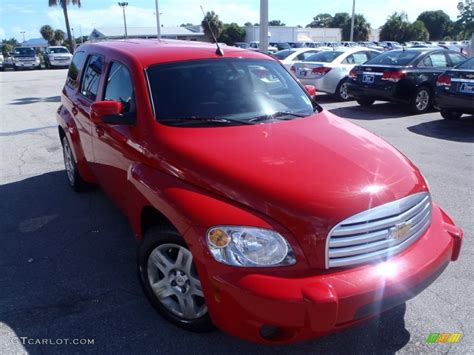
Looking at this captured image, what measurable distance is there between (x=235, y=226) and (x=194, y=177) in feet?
1.65

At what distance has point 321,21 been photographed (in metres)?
126

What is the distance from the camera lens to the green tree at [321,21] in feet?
397

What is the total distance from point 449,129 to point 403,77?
85.0 inches

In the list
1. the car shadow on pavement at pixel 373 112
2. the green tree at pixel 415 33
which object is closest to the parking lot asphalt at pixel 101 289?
the car shadow on pavement at pixel 373 112

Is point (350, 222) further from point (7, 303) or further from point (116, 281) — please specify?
point (7, 303)

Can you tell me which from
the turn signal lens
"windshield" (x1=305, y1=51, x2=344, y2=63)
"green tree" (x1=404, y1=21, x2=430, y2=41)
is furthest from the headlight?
"green tree" (x1=404, y1=21, x2=430, y2=41)

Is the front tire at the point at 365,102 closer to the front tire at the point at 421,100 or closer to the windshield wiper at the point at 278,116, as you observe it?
the front tire at the point at 421,100

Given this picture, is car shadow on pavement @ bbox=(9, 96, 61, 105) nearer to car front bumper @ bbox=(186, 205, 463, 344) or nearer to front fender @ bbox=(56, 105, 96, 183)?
front fender @ bbox=(56, 105, 96, 183)

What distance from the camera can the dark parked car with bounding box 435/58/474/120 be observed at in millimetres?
8672

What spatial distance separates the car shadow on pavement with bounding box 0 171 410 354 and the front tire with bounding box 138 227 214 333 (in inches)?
5.0

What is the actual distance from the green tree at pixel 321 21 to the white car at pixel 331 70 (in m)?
112

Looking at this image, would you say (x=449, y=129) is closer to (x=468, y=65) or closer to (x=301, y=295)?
(x=468, y=65)

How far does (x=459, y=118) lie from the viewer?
404 inches

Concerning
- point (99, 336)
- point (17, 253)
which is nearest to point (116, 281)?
point (99, 336)
